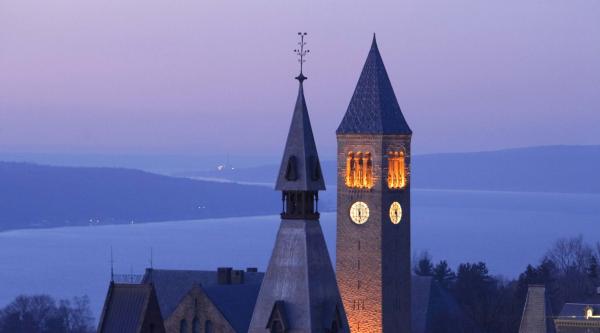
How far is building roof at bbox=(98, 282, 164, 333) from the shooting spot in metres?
67.7

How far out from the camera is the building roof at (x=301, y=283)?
222ft

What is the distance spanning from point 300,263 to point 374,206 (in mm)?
26673

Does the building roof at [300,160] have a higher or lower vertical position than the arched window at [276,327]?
higher

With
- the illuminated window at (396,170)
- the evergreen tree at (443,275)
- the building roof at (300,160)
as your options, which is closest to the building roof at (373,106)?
the illuminated window at (396,170)

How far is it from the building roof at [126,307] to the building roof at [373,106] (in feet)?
93.4

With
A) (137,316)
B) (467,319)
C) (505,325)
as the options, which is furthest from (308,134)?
(505,325)

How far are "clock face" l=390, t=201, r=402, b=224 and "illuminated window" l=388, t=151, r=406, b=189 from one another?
91 cm

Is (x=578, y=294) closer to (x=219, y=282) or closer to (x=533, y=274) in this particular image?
(x=533, y=274)

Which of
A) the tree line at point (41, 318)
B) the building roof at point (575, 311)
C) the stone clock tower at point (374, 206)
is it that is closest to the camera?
the stone clock tower at point (374, 206)

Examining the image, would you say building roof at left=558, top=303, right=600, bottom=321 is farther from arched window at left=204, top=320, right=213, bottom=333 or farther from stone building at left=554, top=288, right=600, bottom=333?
arched window at left=204, top=320, right=213, bottom=333

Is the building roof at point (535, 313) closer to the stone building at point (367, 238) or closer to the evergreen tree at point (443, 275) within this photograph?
the stone building at point (367, 238)

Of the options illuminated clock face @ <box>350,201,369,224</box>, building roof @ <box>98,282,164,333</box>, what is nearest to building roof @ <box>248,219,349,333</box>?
building roof @ <box>98,282,164,333</box>

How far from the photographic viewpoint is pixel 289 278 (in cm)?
6806

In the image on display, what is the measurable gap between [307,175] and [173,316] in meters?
24.9
